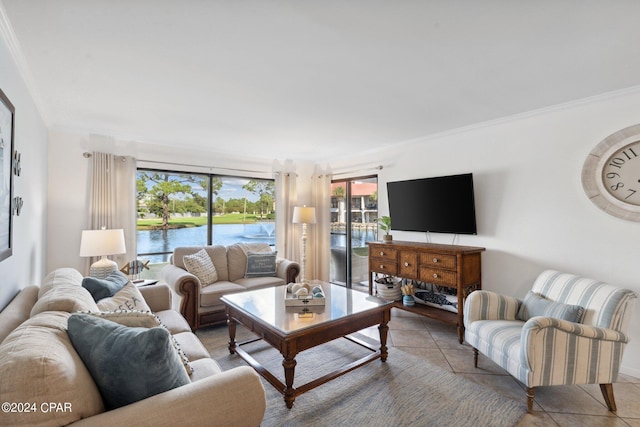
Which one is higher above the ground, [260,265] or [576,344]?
[260,265]

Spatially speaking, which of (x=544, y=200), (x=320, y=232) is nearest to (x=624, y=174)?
(x=544, y=200)

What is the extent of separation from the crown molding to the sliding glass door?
4.00 meters

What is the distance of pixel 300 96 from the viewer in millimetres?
2668

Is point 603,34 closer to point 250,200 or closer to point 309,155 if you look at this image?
point 309,155

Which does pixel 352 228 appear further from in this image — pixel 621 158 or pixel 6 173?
pixel 6 173

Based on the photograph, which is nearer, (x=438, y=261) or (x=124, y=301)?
(x=124, y=301)

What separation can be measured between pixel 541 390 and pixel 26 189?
434 cm

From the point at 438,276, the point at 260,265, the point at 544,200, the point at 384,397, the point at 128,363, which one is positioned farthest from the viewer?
the point at 260,265

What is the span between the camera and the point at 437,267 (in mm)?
3283

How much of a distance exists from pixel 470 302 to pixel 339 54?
2.24 meters

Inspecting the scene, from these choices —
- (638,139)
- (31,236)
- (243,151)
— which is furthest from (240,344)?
Answer: (638,139)

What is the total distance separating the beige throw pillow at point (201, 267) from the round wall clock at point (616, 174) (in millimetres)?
4001

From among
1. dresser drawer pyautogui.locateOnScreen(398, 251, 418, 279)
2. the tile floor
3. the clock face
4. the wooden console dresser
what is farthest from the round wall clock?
dresser drawer pyautogui.locateOnScreen(398, 251, 418, 279)

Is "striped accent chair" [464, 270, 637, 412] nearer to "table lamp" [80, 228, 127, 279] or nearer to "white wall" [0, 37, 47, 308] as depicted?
"white wall" [0, 37, 47, 308]
